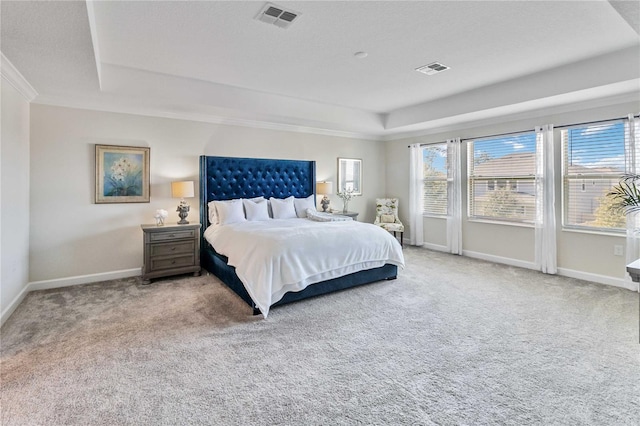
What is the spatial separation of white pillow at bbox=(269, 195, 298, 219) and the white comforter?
90 cm

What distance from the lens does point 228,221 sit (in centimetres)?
477

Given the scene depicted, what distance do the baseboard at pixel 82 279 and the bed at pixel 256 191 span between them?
1030 mm

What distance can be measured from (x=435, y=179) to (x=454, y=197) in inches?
25.3

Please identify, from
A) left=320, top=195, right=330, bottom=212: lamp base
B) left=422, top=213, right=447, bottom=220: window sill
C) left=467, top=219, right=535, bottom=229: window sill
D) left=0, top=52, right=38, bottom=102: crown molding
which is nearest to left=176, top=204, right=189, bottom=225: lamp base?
left=0, top=52, right=38, bottom=102: crown molding

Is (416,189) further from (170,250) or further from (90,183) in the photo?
(90,183)

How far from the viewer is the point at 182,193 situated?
463 centimetres

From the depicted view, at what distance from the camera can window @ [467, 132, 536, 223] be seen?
507cm

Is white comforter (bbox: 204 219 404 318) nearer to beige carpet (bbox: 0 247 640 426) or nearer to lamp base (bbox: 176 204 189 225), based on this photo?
beige carpet (bbox: 0 247 640 426)

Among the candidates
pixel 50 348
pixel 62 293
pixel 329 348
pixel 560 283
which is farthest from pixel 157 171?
pixel 560 283

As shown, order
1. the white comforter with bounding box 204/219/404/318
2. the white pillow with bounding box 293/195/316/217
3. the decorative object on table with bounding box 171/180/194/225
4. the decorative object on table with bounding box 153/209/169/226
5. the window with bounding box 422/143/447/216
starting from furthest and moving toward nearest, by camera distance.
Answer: the window with bounding box 422/143/447/216
the white pillow with bounding box 293/195/316/217
the decorative object on table with bounding box 171/180/194/225
the decorative object on table with bounding box 153/209/169/226
the white comforter with bounding box 204/219/404/318

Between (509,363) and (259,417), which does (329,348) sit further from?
(509,363)

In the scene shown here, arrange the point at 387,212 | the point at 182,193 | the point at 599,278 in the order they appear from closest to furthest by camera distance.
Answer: the point at 599,278
the point at 182,193
the point at 387,212

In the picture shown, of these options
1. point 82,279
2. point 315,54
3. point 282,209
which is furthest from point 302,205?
point 82,279

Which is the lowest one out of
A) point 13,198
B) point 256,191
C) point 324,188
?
point 13,198
